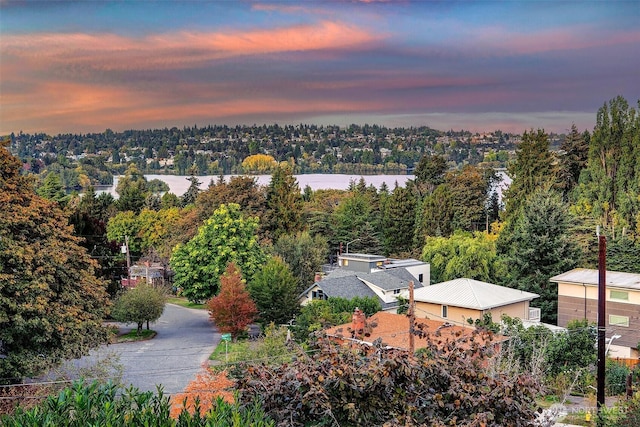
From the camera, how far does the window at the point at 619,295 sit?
26.0 metres

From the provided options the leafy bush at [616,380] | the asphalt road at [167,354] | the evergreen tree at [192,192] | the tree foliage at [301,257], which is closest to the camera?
the leafy bush at [616,380]

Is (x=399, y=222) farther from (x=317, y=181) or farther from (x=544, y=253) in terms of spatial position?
(x=317, y=181)

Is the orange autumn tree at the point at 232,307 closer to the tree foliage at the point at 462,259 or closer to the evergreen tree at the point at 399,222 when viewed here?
the tree foliage at the point at 462,259

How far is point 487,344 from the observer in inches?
255

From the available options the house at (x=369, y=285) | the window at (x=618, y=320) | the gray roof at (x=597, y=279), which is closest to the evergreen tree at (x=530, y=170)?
the house at (x=369, y=285)

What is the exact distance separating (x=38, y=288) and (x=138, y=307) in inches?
563

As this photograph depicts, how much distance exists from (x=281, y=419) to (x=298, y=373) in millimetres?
425

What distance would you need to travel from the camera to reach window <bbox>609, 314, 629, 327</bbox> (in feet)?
85.5

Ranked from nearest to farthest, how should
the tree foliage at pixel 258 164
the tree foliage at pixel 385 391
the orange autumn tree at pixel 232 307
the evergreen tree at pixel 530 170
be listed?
the tree foliage at pixel 385 391, the orange autumn tree at pixel 232 307, the evergreen tree at pixel 530 170, the tree foliage at pixel 258 164

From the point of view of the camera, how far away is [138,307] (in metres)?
31.1

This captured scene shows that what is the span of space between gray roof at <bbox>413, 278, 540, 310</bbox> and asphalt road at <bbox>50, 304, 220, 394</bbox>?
10176 millimetres

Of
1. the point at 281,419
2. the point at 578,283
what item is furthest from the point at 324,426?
the point at 578,283

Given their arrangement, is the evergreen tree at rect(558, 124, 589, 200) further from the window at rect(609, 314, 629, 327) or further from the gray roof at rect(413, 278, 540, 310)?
the window at rect(609, 314, 629, 327)

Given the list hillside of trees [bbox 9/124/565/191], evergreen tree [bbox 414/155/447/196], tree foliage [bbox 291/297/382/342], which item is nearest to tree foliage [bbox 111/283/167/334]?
tree foliage [bbox 291/297/382/342]
